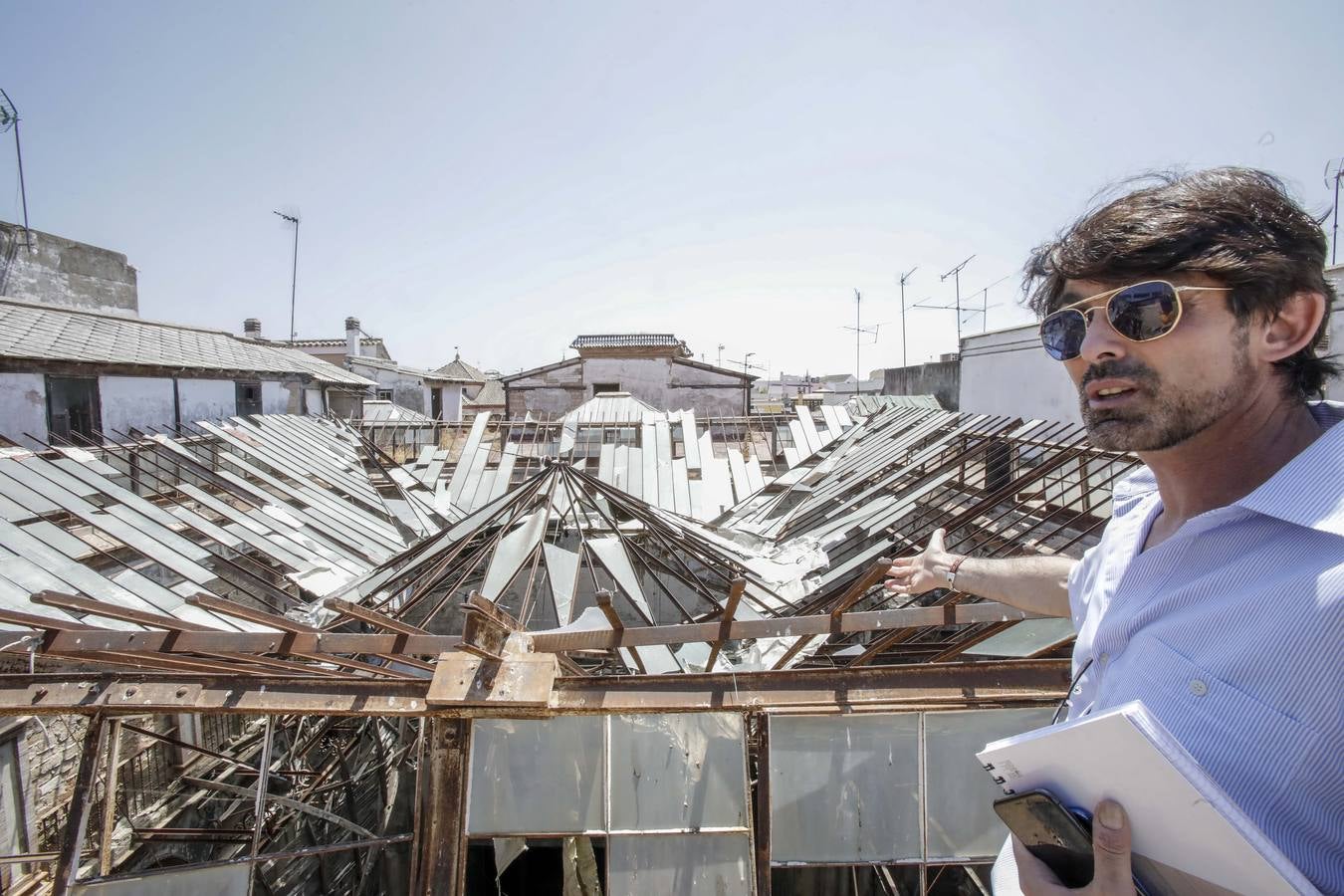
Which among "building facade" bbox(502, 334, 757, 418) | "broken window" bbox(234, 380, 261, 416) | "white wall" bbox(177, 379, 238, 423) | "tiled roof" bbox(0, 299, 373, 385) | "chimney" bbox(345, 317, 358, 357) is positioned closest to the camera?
"tiled roof" bbox(0, 299, 373, 385)

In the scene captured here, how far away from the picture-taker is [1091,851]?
123 cm

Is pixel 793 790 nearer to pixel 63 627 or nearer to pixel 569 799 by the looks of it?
pixel 569 799

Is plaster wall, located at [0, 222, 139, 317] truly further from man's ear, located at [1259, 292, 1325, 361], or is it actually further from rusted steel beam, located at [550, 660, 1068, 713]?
man's ear, located at [1259, 292, 1325, 361]

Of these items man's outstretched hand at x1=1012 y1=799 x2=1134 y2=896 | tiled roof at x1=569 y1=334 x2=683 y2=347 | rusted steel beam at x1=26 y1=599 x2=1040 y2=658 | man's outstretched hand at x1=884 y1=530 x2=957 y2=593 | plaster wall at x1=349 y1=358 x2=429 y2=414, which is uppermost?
tiled roof at x1=569 y1=334 x2=683 y2=347

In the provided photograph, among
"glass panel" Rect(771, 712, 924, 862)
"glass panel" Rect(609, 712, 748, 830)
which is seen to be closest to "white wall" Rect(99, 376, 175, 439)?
"glass panel" Rect(609, 712, 748, 830)

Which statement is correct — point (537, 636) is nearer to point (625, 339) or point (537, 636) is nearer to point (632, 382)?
point (632, 382)

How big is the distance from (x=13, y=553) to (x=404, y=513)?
179 inches

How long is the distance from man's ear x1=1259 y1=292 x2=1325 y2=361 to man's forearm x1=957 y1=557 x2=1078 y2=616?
3.17ft

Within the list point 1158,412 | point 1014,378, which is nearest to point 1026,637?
point 1158,412

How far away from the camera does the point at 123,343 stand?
40.0 ft

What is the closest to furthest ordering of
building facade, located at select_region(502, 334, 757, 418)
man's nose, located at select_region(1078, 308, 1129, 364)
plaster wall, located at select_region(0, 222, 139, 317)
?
man's nose, located at select_region(1078, 308, 1129, 364) < plaster wall, located at select_region(0, 222, 139, 317) < building facade, located at select_region(502, 334, 757, 418)

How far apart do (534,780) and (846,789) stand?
192 cm

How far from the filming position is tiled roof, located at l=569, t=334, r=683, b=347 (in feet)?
88.3

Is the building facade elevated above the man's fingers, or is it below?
above
